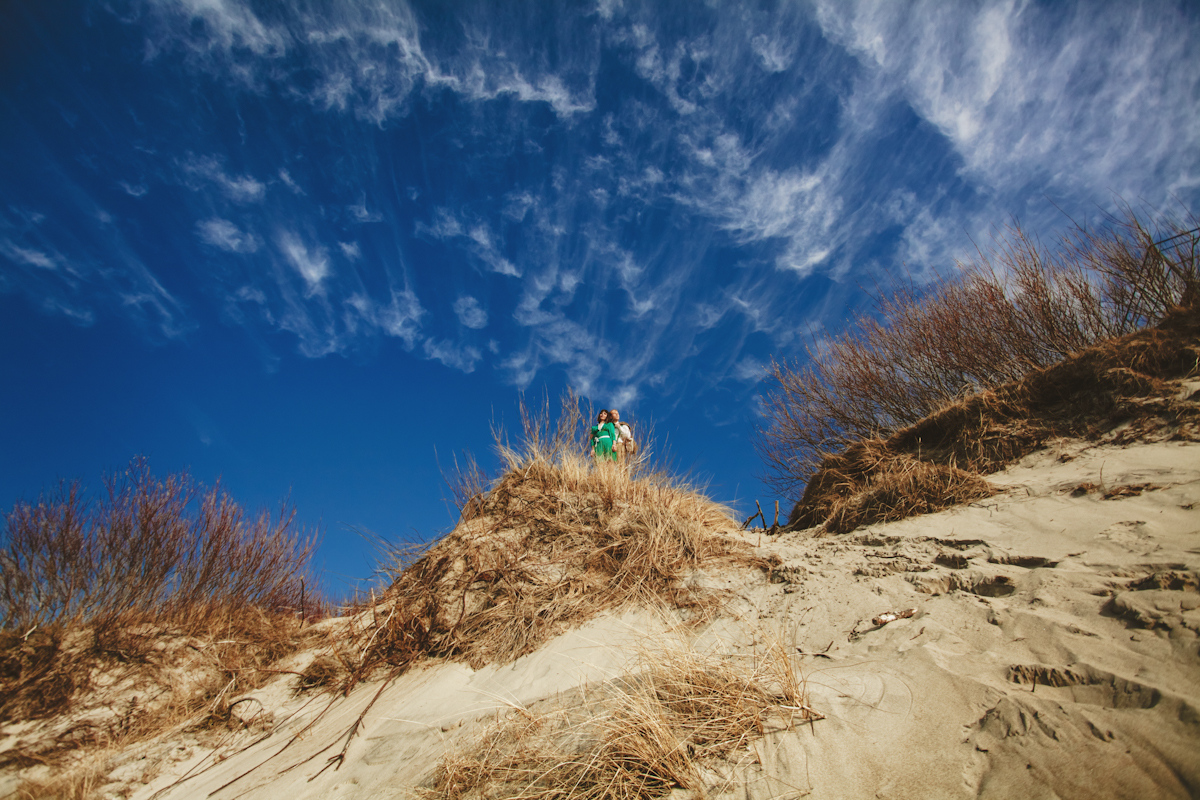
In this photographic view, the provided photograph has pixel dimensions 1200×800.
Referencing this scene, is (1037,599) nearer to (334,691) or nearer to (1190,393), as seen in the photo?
(1190,393)

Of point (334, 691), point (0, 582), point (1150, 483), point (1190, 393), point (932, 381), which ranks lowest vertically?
point (334, 691)

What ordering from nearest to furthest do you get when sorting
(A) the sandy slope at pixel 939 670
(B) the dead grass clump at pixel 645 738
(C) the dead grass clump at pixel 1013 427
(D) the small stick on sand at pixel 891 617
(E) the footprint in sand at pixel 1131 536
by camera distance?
(A) the sandy slope at pixel 939 670 → (B) the dead grass clump at pixel 645 738 → (E) the footprint in sand at pixel 1131 536 → (D) the small stick on sand at pixel 891 617 → (C) the dead grass clump at pixel 1013 427

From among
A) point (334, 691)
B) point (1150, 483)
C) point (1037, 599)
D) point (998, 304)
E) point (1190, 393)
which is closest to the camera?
point (1037, 599)

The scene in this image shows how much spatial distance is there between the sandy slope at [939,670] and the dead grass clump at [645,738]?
0.10 metres

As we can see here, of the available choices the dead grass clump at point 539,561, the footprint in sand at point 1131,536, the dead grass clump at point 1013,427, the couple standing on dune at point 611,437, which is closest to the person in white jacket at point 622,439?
the couple standing on dune at point 611,437

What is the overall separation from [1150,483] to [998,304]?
5.09 meters

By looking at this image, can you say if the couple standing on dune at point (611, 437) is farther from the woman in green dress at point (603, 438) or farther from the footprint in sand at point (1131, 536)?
the footprint in sand at point (1131, 536)

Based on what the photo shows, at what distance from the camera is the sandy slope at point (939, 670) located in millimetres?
1376

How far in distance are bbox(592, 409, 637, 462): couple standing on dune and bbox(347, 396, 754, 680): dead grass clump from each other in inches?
43.9

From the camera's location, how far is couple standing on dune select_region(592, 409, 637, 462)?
625 centimetres

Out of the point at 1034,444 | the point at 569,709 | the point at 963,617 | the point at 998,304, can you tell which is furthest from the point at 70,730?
the point at 998,304

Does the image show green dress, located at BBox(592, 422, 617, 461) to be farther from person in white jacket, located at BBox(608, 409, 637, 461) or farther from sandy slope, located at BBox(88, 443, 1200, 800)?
sandy slope, located at BBox(88, 443, 1200, 800)

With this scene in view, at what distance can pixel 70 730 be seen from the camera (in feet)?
14.8

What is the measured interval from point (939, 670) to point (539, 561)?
114 inches
